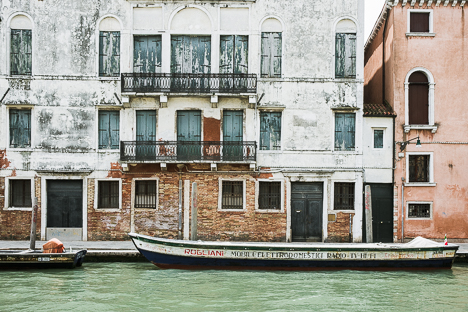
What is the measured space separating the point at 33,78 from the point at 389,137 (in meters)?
14.0

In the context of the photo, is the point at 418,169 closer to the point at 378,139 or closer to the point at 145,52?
the point at 378,139

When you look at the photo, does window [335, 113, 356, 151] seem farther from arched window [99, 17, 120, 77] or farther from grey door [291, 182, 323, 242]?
arched window [99, 17, 120, 77]

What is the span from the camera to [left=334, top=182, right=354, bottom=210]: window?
21125 millimetres

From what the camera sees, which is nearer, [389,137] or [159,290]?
[159,290]

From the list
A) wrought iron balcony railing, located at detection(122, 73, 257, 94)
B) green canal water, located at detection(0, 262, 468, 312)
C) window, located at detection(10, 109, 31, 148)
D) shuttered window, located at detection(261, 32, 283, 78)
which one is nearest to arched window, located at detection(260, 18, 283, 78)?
shuttered window, located at detection(261, 32, 283, 78)

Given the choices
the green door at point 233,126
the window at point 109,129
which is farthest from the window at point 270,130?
the window at point 109,129

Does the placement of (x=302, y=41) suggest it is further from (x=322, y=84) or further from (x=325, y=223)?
(x=325, y=223)

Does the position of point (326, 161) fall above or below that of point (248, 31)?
below

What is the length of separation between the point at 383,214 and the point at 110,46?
1245 cm

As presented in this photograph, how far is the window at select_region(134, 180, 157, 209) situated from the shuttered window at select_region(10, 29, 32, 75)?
6.29 metres

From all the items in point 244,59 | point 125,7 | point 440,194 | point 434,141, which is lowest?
point 440,194

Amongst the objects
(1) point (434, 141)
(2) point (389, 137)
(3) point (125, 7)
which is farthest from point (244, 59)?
(1) point (434, 141)

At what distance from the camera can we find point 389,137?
835 inches

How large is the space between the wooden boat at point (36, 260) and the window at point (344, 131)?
10.7 m
